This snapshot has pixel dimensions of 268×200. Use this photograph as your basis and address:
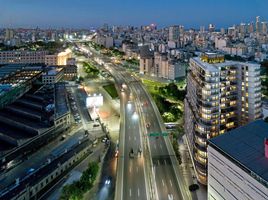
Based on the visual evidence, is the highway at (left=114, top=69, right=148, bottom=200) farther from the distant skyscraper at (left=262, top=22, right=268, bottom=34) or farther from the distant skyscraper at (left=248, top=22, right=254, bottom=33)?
the distant skyscraper at (left=248, top=22, right=254, bottom=33)

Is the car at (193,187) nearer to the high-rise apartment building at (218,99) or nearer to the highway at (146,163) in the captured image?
the highway at (146,163)

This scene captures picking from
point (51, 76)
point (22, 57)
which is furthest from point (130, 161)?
point (22, 57)

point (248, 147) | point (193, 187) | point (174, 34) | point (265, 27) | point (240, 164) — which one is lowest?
point (193, 187)

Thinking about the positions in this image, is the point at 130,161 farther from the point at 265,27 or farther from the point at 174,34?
the point at 265,27

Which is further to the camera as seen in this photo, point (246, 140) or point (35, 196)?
point (35, 196)

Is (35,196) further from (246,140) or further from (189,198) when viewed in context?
(246,140)

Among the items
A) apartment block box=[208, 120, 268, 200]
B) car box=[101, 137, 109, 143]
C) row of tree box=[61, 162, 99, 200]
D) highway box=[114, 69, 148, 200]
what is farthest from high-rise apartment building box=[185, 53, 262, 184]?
car box=[101, 137, 109, 143]

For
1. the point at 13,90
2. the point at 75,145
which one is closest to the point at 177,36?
the point at 13,90
